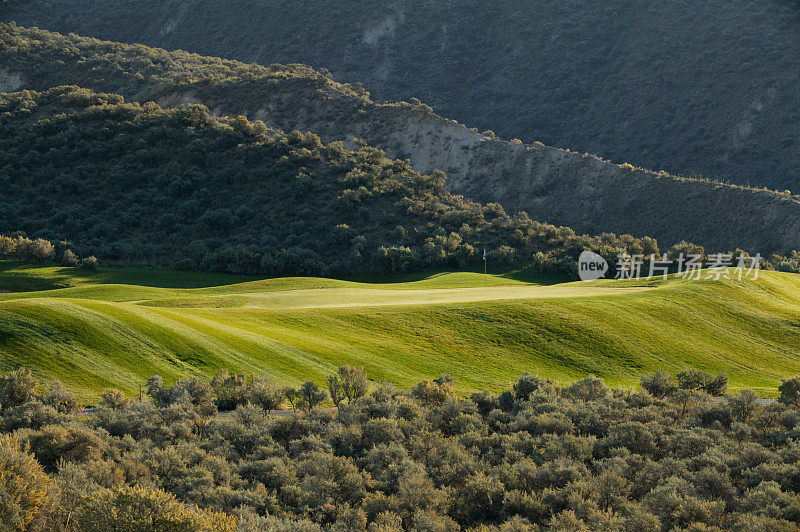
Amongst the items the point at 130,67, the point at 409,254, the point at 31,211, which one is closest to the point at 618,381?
the point at 409,254

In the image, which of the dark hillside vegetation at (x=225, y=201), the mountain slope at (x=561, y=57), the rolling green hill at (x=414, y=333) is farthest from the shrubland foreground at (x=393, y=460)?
the mountain slope at (x=561, y=57)

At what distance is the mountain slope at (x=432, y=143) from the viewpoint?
74.1 m

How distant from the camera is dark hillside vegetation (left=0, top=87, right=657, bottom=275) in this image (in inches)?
2110

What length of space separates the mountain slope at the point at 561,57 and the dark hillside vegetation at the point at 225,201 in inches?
1905

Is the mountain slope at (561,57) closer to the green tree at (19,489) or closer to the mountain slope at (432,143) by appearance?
the mountain slope at (432,143)

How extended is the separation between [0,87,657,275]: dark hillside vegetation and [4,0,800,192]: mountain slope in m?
48.4

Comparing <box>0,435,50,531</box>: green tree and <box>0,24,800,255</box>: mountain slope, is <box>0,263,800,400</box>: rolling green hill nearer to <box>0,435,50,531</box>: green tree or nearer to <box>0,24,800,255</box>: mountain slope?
<box>0,435,50,531</box>: green tree

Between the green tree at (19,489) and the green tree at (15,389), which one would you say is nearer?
the green tree at (19,489)

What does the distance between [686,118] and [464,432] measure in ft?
328

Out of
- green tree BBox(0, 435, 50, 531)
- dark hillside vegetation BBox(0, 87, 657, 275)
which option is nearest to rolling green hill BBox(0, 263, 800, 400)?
green tree BBox(0, 435, 50, 531)

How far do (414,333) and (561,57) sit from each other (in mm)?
111549

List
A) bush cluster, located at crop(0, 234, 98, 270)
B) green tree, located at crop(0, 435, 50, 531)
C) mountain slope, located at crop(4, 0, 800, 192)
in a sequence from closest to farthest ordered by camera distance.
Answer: green tree, located at crop(0, 435, 50, 531)
bush cluster, located at crop(0, 234, 98, 270)
mountain slope, located at crop(4, 0, 800, 192)

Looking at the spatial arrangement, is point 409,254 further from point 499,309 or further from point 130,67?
point 130,67

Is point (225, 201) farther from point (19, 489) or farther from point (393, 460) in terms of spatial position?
point (19, 489)
